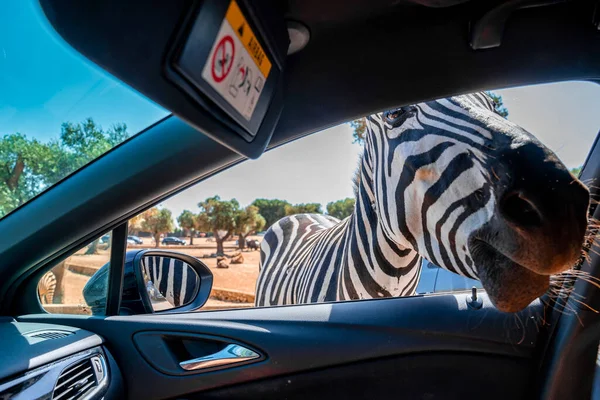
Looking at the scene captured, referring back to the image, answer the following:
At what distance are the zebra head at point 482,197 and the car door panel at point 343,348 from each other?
1.34 ft

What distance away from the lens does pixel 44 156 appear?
125cm

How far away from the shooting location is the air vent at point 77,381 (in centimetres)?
108

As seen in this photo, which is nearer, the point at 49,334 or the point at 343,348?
the point at 49,334

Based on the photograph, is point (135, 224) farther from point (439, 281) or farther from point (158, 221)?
point (439, 281)

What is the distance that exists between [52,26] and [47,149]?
0.88m

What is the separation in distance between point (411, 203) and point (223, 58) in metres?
1.38

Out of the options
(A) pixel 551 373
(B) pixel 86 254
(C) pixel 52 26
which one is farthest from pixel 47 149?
(A) pixel 551 373

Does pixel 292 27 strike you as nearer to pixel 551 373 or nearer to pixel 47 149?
pixel 47 149

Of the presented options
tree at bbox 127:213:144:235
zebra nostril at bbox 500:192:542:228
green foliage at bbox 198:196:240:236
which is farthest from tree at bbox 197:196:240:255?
zebra nostril at bbox 500:192:542:228

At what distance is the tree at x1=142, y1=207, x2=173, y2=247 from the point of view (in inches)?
63.1

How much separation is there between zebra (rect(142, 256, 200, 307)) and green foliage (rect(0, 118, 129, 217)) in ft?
2.51

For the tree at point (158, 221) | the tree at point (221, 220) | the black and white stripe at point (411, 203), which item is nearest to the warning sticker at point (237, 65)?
the black and white stripe at point (411, 203)

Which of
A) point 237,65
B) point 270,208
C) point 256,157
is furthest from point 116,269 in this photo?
point 270,208

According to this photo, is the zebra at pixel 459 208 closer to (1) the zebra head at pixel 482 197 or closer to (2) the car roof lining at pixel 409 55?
(1) the zebra head at pixel 482 197
